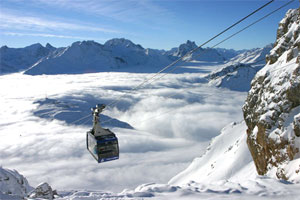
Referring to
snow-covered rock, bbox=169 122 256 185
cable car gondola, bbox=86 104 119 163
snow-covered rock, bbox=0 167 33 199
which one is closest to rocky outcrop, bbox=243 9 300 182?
snow-covered rock, bbox=169 122 256 185

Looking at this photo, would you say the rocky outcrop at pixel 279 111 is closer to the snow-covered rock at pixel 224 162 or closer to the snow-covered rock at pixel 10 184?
the snow-covered rock at pixel 224 162

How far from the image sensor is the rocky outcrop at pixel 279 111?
19766 mm

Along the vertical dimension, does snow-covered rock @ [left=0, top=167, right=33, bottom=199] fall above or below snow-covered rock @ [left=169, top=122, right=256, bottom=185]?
above

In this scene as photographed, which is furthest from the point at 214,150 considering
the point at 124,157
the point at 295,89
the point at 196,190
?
the point at 124,157

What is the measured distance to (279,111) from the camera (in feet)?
75.6

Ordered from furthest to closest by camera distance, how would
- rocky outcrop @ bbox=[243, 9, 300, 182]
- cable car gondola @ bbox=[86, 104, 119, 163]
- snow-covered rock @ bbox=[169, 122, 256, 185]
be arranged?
snow-covered rock @ bbox=[169, 122, 256, 185]
rocky outcrop @ bbox=[243, 9, 300, 182]
cable car gondola @ bbox=[86, 104, 119, 163]

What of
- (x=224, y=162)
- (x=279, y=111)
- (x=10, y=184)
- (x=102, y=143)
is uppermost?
(x=279, y=111)

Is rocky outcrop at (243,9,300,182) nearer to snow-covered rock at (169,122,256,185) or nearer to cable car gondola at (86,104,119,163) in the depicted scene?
snow-covered rock at (169,122,256,185)

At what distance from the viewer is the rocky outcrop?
19.8 metres

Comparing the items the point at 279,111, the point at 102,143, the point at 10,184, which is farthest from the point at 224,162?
the point at 102,143

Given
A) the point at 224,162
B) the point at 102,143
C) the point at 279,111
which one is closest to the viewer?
the point at 102,143

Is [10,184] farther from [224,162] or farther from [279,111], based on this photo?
[224,162]

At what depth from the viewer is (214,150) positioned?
66.5m

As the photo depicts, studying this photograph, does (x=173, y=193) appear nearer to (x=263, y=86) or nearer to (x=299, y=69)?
(x=299, y=69)
